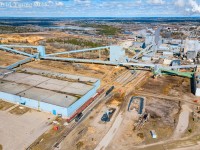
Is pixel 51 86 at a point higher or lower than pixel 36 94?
higher

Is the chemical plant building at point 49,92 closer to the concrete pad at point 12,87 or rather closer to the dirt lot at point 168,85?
the concrete pad at point 12,87

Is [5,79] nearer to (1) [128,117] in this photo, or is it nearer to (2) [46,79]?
(2) [46,79]

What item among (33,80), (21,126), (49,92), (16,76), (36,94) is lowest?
(21,126)

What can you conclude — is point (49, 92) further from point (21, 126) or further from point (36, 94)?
point (21, 126)

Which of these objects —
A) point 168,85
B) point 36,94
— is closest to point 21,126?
point 36,94

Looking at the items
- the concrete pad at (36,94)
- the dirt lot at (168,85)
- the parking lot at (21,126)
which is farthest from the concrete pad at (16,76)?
the dirt lot at (168,85)

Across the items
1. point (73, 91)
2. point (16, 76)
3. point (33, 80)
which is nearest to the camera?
point (73, 91)
